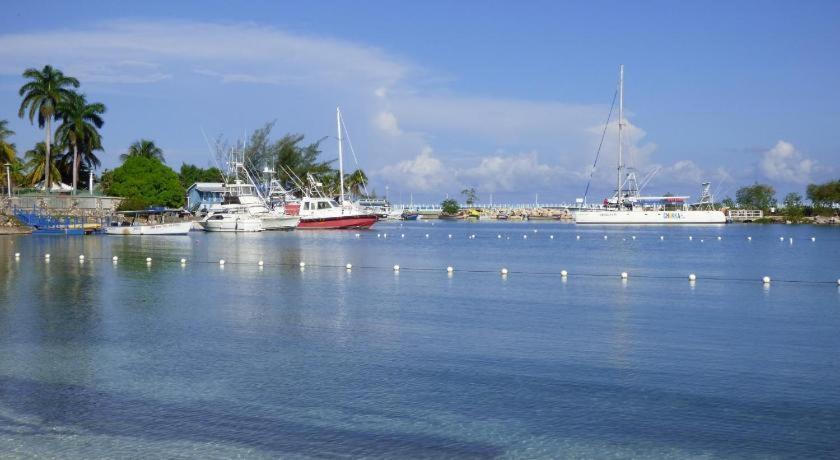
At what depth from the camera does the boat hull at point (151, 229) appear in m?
75.4

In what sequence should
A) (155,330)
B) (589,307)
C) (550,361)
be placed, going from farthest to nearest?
(589,307), (155,330), (550,361)

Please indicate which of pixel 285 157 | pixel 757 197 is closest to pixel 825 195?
pixel 757 197

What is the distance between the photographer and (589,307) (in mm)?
27625

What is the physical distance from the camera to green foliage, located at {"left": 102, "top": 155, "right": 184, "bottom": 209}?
97875 mm

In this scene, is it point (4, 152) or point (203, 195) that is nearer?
point (4, 152)

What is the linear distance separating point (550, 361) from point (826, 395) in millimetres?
5595

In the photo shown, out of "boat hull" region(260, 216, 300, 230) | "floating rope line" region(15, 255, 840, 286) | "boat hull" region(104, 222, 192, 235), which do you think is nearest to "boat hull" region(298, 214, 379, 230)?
"boat hull" region(260, 216, 300, 230)

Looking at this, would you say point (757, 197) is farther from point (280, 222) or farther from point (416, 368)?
point (416, 368)

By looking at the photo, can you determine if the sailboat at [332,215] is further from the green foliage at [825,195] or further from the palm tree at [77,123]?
the green foliage at [825,195]

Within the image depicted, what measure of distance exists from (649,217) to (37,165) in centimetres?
9067

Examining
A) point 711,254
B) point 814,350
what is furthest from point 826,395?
point 711,254

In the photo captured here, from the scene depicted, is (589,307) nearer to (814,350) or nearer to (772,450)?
(814,350)

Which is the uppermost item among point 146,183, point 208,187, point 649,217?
point 208,187

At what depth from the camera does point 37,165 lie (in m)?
102
